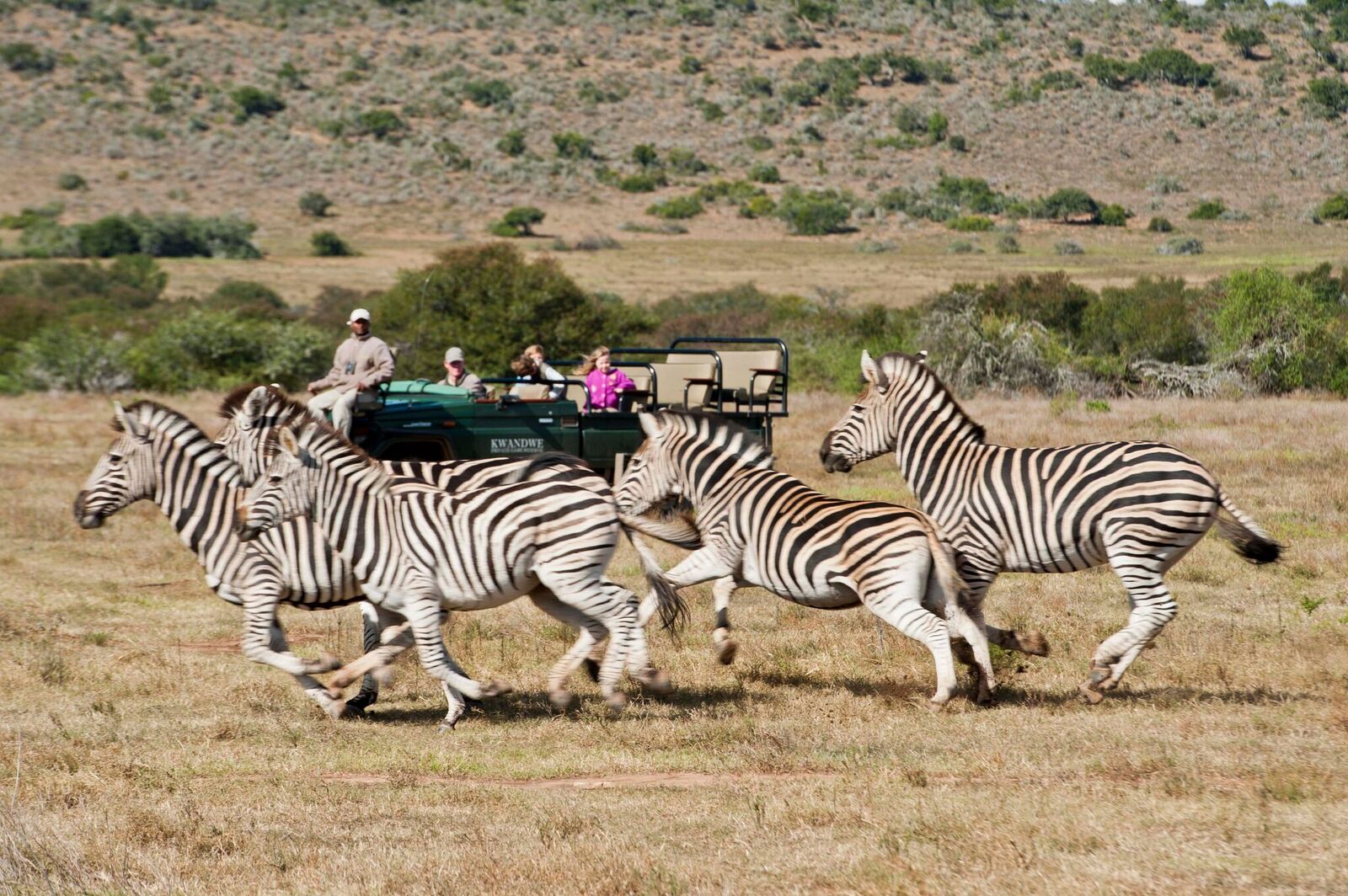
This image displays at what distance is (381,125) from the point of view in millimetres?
80750

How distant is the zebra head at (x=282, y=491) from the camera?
856cm

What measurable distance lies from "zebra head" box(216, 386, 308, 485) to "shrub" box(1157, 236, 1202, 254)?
172ft

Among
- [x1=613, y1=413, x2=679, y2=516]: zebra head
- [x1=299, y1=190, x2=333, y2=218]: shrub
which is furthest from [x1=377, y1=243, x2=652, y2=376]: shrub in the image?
[x1=299, y1=190, x2=333, y2=218]: shrub

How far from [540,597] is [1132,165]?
75695mm

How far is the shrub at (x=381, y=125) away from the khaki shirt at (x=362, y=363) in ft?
228

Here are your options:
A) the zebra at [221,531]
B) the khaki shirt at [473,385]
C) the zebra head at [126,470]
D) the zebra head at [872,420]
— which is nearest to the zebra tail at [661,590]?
the zebra head at [872,420]

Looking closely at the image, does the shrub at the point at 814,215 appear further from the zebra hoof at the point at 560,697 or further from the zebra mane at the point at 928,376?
the zebra hoof at the point at 560,697

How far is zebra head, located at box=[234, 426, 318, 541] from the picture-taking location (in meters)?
8.56

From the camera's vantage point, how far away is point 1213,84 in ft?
294

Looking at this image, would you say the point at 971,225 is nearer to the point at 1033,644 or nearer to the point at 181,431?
the point at 1033,644

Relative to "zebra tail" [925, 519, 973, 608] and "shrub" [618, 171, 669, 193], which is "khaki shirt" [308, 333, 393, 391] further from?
"shrub" [618, 171, 669, 193]

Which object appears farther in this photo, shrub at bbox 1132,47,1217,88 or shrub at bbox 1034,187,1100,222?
shrub at bbox 1132,47,1217,88

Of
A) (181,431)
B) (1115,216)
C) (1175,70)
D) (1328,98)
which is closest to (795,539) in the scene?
(181,431)

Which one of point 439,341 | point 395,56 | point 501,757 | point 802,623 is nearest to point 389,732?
point 501,757
